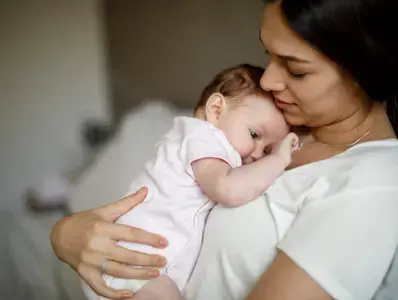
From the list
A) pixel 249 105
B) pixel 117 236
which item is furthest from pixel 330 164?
pixel 117 236

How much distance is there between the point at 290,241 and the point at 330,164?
5.6 inches

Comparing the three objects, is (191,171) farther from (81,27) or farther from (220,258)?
(81,27)

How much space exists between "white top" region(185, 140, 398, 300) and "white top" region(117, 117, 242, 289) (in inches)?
0.9

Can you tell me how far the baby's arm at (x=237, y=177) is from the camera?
3.06 feet

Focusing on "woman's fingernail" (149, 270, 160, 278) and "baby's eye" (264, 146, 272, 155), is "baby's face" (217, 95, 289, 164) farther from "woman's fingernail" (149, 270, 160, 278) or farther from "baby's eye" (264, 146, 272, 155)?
"woman's fingernail" (149, 270, 160, 278)

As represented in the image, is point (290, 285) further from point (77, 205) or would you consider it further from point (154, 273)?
point (77, 205)

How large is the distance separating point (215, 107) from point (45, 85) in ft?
2.74

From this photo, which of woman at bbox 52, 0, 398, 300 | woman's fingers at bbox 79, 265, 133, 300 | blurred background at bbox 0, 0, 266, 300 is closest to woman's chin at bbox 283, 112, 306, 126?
woman at bbox 52, 0, 398, 300

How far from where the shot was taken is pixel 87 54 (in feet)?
5.78

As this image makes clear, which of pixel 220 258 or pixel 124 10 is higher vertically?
pixel 124 10

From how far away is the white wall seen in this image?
1675 mm

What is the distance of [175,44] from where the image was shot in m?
1.68

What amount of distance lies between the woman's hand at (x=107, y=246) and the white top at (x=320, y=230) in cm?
9

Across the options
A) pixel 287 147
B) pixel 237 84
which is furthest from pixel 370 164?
pixel 237 84
